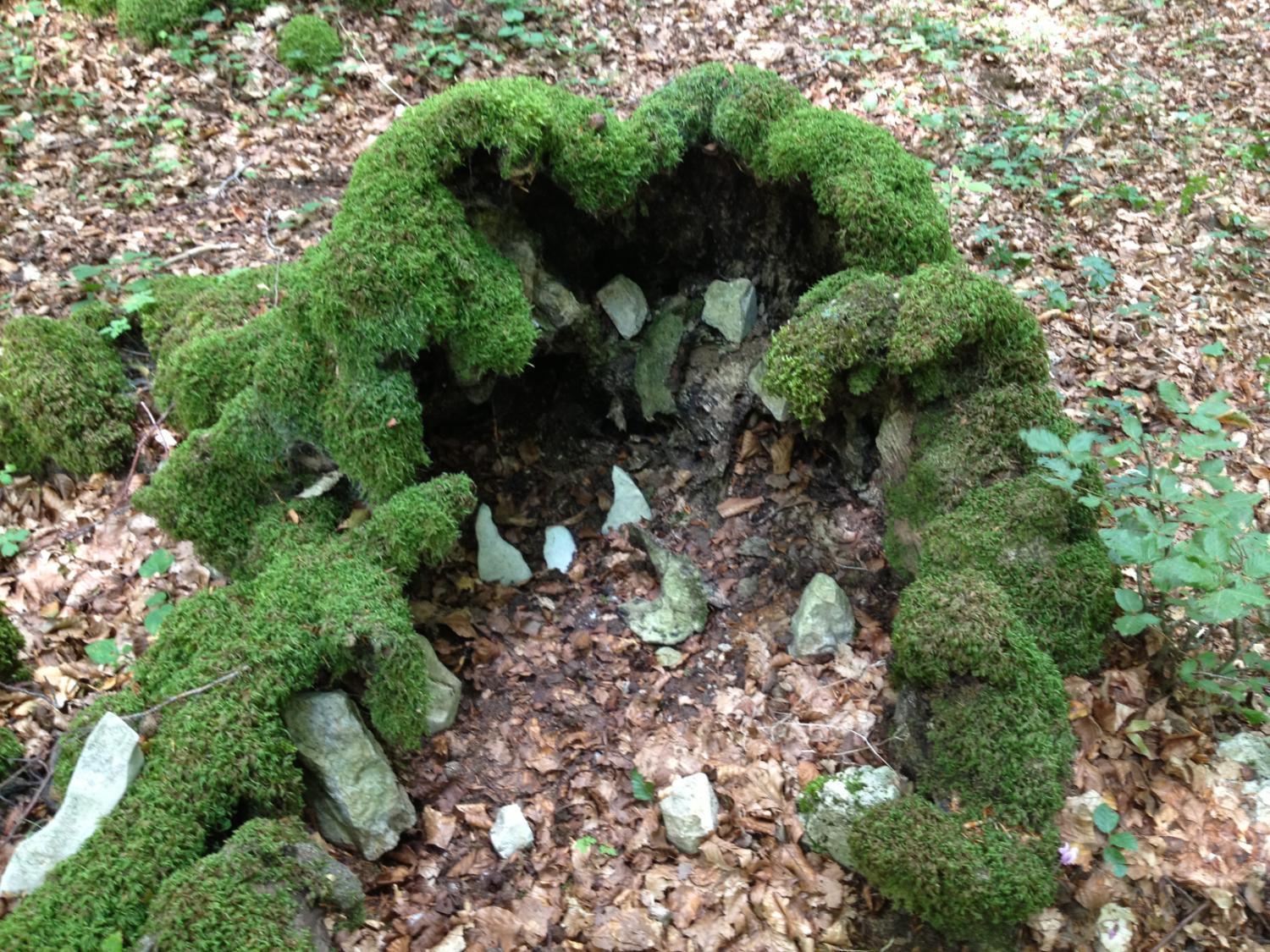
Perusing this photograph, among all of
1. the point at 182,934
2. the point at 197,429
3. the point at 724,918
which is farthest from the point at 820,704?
the point at 197,429

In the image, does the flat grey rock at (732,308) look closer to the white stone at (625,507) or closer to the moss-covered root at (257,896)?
the white stone at (625,507)

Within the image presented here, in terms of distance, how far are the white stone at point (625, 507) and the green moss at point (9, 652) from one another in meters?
2.81

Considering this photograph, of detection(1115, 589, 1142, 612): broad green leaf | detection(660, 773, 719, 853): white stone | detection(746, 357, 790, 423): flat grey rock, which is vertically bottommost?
detection(660, 773, 719, 853): white stone

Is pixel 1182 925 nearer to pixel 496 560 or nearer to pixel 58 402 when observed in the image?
pixel 496 560

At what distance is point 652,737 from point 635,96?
6025 millimetres

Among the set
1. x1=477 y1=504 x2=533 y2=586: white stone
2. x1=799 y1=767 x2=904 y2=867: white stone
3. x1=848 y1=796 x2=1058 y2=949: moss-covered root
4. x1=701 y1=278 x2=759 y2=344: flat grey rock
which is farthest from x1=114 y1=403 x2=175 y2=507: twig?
x1=848 y1=796 x2=1058 y2=949: moss-covered root

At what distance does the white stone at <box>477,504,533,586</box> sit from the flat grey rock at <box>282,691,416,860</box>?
4.04 ft

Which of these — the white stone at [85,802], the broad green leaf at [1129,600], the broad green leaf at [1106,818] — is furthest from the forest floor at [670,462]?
the broad green leaf at [1129,600]

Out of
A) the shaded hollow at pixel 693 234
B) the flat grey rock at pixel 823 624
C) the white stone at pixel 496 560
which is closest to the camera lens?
the flat grey rock at pixel 823 624

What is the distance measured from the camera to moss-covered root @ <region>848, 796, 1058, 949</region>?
262 cm

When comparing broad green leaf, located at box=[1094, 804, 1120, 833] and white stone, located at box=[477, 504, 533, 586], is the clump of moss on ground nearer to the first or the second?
white stone, located at box=[477, 504, 533, 586]

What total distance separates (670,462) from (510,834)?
2249 millimetres

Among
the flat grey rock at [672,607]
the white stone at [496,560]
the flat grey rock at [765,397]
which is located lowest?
the flat grey rock at [672,607]

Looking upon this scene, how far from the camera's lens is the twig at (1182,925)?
114 inches
